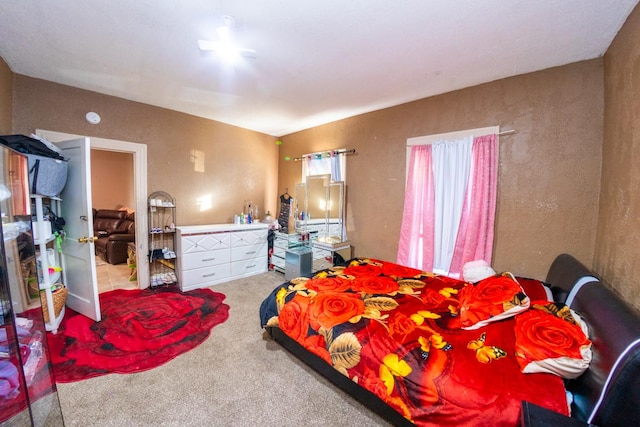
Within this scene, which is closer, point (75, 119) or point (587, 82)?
point (587, 82)

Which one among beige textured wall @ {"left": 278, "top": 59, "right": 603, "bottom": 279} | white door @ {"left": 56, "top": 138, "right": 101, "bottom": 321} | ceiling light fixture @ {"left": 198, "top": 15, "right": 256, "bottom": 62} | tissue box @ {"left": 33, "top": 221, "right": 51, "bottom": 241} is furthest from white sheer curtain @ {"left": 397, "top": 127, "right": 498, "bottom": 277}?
tissue box @ {"left": 33, "top": 221, "right": 51, "bottom": 241}

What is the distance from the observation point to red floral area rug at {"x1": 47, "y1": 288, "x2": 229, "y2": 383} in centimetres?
192

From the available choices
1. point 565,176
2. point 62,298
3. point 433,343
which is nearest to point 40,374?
point 62,298

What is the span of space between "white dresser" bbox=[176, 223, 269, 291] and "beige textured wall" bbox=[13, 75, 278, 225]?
542mm

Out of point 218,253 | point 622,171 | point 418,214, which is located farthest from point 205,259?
point 622,171

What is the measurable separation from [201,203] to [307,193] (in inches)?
70.0

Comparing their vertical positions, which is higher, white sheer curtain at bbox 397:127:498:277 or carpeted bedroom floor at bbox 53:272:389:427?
white sheer curtain at bbox 397:127:498:277

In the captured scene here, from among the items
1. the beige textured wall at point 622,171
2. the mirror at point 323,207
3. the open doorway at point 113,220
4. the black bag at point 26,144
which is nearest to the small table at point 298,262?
the mirror at point 323,207

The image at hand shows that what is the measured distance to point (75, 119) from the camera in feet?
9.30

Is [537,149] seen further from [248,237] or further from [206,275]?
[206,275]

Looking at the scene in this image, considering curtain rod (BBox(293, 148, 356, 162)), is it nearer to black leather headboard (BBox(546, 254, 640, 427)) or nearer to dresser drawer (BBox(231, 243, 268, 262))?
dresser drawer (BBox(231, 243, 268, 262))

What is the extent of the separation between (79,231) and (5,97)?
145 cm

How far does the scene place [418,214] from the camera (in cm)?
295

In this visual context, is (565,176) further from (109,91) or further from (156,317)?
(109,91)
